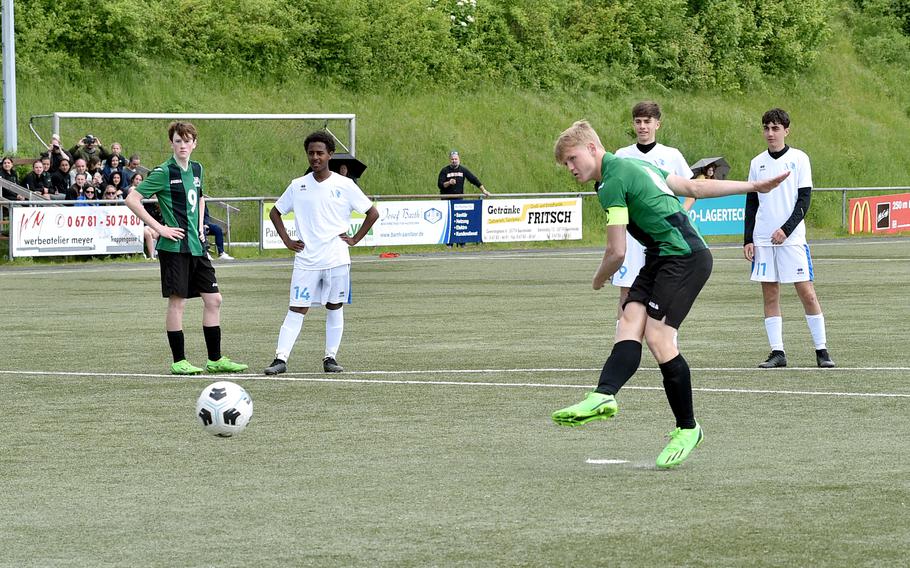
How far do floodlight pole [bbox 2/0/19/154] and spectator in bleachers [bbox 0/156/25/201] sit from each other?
1967 millimetres

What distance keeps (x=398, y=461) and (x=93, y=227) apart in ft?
72.6

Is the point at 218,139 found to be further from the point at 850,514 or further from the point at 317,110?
the point at 850,514

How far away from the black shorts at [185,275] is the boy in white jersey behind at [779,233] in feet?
13.8

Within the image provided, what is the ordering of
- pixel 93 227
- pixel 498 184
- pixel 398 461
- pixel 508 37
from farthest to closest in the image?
pixel 508 37
pixel 498 184
pixel 93 227
pixel 398 461

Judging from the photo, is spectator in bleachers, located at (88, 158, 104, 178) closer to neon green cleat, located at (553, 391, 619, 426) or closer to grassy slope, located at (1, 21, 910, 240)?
grassy slope, located at (1, 21, 910, 240)

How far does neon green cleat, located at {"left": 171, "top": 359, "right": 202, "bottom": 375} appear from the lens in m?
12.1

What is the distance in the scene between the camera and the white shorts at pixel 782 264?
39.8ft

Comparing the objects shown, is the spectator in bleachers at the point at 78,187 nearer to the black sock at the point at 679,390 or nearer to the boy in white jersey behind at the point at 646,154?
the boy in white jersey behind at the point at 646,154

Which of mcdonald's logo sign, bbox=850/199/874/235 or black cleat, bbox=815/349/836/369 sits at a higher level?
mcdonald's logo sign, bbox=850/199/874/235

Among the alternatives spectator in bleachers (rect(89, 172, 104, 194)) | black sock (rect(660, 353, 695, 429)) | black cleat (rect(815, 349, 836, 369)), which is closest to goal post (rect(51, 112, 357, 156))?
spectator in bleachers (rect(89, 172, 104, 194))

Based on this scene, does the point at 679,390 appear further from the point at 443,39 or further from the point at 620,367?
the point at 443,39

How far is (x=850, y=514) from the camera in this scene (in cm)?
634

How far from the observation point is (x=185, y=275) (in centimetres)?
1205

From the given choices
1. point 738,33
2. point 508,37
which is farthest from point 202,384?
point 738,33
